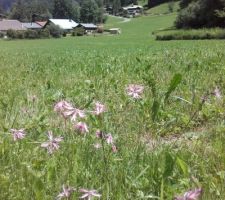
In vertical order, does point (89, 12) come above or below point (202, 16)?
below

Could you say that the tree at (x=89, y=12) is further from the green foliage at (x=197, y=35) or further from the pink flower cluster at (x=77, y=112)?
the pink flower cluster at (x=77, y=112)

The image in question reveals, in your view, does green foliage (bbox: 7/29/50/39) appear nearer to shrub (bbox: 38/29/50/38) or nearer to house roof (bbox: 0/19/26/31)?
shrub (bbox: 38/29/50/38)

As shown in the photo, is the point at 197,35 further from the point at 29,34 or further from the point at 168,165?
the point at 29,34

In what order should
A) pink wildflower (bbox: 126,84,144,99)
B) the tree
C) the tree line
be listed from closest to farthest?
pink wildflower (bbox: 126,84,144,99)
the tree line
the tree

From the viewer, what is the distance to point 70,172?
2.41 metres

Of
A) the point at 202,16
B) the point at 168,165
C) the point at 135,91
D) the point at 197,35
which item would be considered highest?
the point at 135,91

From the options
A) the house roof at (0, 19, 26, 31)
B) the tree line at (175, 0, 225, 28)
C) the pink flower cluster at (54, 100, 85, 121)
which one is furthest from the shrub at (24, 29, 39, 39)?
the pink flower cluster at (54, 100, 85, 121)

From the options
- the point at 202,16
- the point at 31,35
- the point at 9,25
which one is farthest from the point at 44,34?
the point at 9,25

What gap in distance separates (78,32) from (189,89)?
376ft

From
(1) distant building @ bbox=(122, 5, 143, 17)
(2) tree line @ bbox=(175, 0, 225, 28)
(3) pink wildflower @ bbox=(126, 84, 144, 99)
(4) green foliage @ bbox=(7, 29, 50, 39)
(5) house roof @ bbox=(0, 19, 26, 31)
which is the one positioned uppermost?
(3) pink wildflower @ bbox=(126, 84, 144, 99)

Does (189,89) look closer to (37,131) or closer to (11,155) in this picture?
(37,131)

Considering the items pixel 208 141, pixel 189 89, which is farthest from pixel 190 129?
pixel 189 89

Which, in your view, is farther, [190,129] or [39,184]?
[190,129]

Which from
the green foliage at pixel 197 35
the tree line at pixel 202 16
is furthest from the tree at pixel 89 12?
the green foliage at pixel 197 35
